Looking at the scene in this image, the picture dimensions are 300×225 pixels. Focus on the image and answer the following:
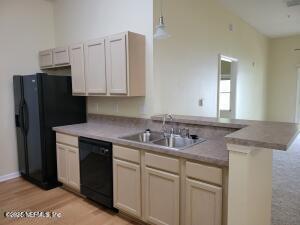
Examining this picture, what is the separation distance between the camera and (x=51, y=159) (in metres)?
3.28

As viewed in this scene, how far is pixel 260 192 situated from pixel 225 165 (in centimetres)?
51

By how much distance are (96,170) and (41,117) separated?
114cm

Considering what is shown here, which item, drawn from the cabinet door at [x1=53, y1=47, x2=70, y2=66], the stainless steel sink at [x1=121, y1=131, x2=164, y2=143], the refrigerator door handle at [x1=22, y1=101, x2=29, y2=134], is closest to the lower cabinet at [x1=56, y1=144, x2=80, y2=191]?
the refrigerator door handle at [x1=22, y1=101, x2=29, y2=134]

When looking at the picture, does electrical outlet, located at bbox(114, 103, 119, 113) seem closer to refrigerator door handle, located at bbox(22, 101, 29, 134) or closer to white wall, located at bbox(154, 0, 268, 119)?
white wall, located at bbox(154, 0, 268, 119)

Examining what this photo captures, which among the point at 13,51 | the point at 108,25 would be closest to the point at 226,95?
the point at 108,25

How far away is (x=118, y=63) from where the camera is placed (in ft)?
9.09

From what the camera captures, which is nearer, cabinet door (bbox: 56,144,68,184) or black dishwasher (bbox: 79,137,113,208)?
black dishwasher (bbox: 79,137,113,208)

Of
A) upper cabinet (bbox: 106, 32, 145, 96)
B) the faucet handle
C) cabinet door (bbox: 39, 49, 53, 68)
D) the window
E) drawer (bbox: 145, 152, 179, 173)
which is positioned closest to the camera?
drawer (bbox: 145, 152, 179, 173)

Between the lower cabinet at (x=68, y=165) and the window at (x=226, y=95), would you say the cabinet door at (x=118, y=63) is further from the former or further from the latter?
the window at (x=226, y=95)

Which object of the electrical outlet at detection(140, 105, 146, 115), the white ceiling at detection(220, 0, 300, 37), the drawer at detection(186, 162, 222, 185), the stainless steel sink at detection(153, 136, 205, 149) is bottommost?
the drawer at detection(186, 162, 222, 185)

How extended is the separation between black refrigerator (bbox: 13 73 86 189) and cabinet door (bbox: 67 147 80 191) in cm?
38

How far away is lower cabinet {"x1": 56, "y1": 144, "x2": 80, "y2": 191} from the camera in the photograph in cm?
298

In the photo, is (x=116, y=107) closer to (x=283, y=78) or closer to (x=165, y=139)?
(x=165, y=139)

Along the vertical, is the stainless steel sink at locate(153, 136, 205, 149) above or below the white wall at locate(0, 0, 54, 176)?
below
